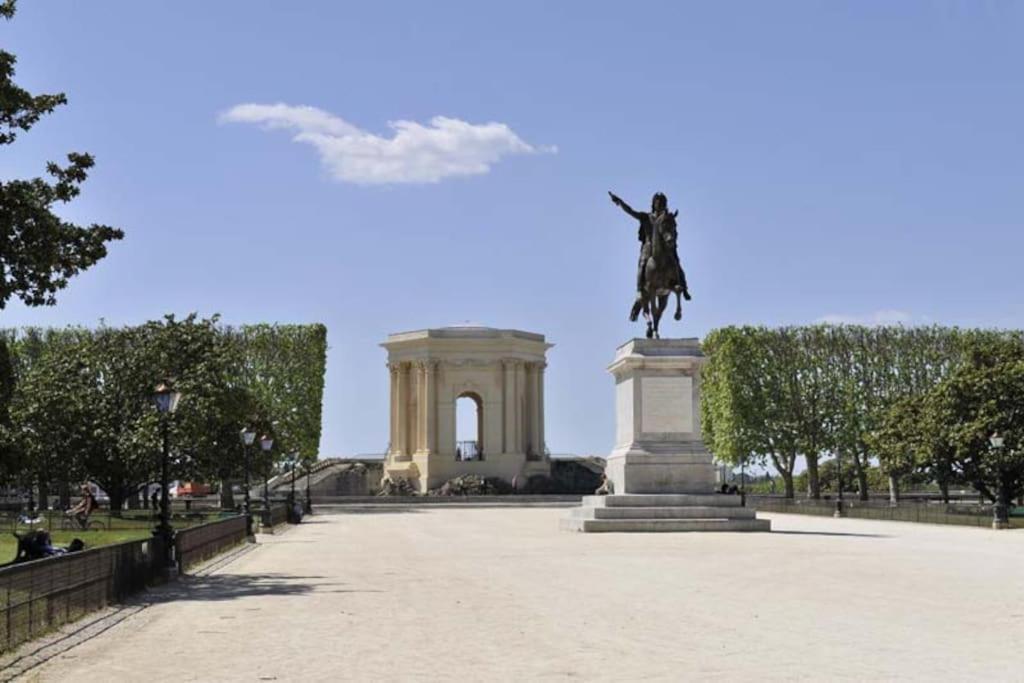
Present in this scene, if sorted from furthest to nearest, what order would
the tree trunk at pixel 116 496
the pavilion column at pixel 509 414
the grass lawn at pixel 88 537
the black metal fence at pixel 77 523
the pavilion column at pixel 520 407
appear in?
the pavilion column at pixel 520 407, the pavilion column at pixel 509 414, the tree trunk at pixel 116 496, the black metal fence at pixel 77 523, the grass lawn at pixel 88 537

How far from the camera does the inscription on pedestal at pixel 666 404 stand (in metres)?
37.5

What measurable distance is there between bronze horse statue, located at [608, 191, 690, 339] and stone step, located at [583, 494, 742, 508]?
544cm

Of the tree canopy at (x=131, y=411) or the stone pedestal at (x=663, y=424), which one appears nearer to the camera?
the stone pedestal at (x=663, y=424)

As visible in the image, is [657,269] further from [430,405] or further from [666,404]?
[430,405]

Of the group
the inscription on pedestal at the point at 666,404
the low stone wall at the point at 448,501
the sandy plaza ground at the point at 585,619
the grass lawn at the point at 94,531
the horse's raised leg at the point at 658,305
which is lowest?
the sandy plaza ground at the point at 585,619

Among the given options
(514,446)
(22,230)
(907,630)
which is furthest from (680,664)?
(514,446)

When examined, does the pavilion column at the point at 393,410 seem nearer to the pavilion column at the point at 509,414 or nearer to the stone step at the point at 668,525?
the pavilion column at the point at 509,414

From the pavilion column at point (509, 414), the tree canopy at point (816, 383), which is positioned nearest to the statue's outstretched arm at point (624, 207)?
the tree canopy at point (816, 383)

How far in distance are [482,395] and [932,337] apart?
33.7 metres

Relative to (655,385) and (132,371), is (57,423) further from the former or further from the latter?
(655,385)

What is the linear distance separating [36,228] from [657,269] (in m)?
23.2

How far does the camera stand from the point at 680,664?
11531 millimetres

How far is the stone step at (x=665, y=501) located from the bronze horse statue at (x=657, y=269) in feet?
17.9

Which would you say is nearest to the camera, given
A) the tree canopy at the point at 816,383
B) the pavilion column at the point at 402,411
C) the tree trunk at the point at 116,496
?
the tree trunk at the point at 116,496
